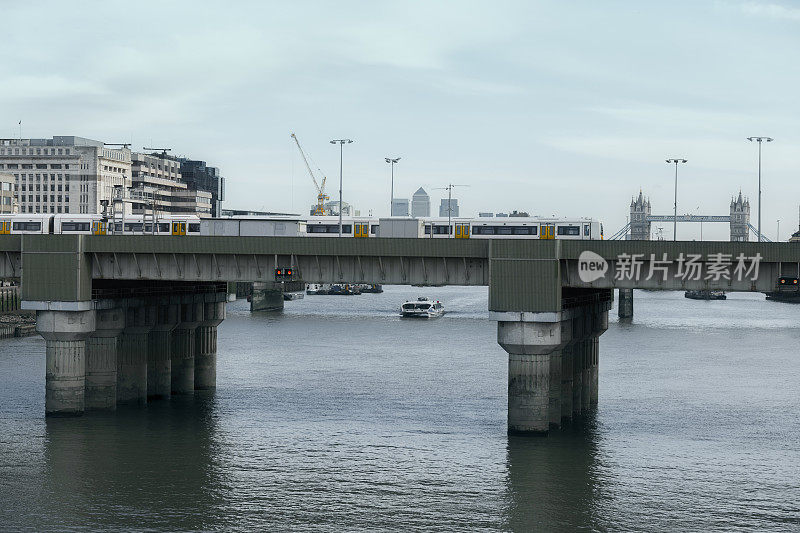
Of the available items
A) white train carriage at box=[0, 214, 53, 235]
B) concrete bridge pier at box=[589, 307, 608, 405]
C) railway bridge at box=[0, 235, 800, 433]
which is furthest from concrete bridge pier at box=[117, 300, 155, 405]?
white train carriage at box=[0, 214, 53, 235]

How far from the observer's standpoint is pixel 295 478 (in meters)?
56.3

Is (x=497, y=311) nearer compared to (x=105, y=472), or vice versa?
(x=105, y=472)

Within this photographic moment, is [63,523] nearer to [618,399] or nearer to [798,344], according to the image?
[618,399]

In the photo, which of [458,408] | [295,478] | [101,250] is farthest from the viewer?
[458,408]

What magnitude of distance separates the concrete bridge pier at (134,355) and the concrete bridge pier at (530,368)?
2959cm

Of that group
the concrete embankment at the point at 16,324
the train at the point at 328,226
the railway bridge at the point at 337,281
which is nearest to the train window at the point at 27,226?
the train at the point at 328,226

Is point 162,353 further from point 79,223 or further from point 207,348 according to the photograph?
point 79,223

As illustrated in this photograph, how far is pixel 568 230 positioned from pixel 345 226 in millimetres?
23848

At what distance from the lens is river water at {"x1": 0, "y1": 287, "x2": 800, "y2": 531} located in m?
49.9

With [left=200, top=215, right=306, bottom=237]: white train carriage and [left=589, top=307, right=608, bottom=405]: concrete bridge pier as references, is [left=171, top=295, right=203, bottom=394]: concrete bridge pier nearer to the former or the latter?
[left=200, top=215, right=306, bottom=237]: white train carriage

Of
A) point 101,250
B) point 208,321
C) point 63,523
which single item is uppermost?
point 101,250

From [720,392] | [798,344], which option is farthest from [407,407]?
[798,344]

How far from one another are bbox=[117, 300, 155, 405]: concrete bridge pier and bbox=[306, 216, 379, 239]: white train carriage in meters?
32.0

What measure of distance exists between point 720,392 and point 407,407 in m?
30.1
